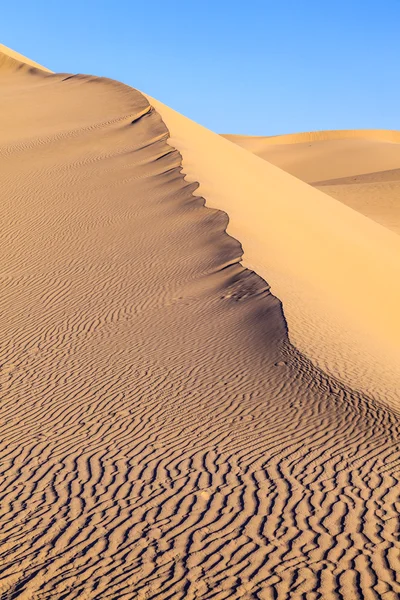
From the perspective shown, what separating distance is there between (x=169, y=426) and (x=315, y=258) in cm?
736

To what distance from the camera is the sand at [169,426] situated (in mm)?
4934

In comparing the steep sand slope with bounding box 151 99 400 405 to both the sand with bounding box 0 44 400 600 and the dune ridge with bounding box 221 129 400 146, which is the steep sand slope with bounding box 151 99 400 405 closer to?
the sand with bounding box 0 44 400 600

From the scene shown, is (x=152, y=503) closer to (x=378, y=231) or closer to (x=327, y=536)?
(x=327, y=536)

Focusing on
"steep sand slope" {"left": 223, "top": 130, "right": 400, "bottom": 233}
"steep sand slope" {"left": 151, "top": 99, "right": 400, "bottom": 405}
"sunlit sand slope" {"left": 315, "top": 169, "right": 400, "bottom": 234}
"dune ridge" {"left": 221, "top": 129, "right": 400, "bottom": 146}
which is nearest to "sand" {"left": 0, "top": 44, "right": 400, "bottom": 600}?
"steep sand slope" {"left": 151, "top": 99, "right": 400, "bottom": 405}

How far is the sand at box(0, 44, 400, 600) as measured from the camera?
4.93 meters

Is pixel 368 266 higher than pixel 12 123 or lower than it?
lower

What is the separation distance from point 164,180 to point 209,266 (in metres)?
4.90

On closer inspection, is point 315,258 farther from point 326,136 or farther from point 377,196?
point 326,136

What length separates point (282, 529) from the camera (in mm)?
5289

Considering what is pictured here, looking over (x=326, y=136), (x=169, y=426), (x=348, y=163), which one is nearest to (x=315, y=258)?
(x=169, y=426)

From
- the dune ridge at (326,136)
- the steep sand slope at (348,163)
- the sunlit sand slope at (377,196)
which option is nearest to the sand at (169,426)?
the sunlit sand slope at (377,196)

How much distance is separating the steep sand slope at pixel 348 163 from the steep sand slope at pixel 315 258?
11.4 metres

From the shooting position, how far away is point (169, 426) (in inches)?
291

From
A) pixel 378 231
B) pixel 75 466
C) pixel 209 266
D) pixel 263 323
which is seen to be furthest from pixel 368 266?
pixel 75 466
